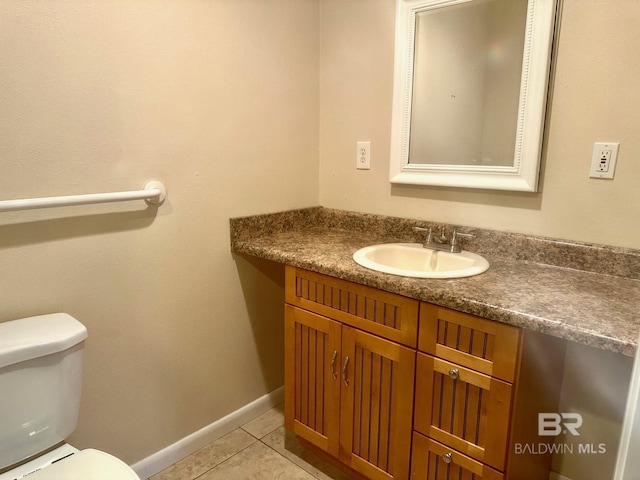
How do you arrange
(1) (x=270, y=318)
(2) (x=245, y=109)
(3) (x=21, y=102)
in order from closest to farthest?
1. (3) (x=21, y=102)
2. (2) (x=245, y=109)
3. (1) (x=270, y=318)

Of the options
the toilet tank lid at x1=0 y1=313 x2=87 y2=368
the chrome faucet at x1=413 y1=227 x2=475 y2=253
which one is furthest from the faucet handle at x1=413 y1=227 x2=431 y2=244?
the toilet tank lid at x1=0 y1=313 x2=87 y2=368

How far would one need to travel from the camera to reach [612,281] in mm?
1310

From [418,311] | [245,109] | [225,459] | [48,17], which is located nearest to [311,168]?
[245,109]

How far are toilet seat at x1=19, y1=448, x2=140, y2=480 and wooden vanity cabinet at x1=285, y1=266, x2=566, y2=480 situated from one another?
2.24 feet

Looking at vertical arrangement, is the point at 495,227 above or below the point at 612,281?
above

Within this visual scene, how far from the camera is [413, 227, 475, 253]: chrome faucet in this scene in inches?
63.3

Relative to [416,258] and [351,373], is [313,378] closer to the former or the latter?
[351,373]

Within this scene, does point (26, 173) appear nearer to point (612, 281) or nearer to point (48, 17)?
point (48, 17)

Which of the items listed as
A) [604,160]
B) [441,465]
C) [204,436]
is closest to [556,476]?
[441,465]

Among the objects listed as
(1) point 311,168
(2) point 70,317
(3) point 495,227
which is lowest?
(2) point 70,317

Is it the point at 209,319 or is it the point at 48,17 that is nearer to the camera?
the point at 48,17

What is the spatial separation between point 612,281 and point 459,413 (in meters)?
0.59

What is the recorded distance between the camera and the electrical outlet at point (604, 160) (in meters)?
1.32

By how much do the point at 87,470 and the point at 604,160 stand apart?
164cm
